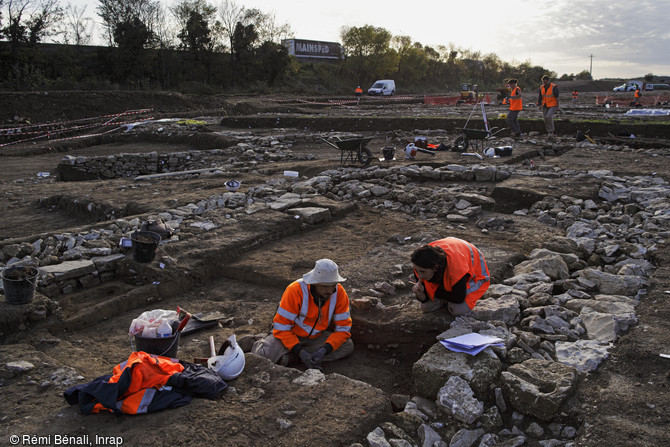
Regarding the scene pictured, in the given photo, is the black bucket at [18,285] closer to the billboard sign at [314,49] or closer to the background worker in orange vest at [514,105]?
the background worker in orange vest at [514,105]

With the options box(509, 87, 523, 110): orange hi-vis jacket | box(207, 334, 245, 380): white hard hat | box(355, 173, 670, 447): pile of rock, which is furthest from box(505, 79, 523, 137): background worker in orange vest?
box(207, 334, 245, 380): white hard hat

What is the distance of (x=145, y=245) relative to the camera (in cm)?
504

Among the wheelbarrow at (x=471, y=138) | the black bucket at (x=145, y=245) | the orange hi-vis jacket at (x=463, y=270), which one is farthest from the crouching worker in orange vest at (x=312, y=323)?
the wheelbarrow at (x=471, y=138)

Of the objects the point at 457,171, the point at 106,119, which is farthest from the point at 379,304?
the point at 106,119

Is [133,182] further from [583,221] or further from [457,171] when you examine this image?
[583,221]

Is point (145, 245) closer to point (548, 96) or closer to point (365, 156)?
point (365, 156)

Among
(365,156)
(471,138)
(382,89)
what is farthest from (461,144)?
(382,89)

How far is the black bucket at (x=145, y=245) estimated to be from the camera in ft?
16.6

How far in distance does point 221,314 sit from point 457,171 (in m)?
5.66

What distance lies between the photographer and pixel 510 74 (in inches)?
2431

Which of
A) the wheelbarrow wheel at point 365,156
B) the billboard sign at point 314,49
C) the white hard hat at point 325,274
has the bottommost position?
the white hard hat at point 325,274

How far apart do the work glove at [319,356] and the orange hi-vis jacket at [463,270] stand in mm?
932

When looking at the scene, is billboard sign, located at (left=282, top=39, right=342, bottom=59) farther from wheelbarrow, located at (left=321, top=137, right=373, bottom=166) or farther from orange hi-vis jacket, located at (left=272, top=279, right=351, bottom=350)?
orange hi-vis jacket, located at (left=272, top=279, right=351, bottom=350)

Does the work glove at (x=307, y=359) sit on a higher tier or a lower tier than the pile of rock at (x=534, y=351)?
lower
